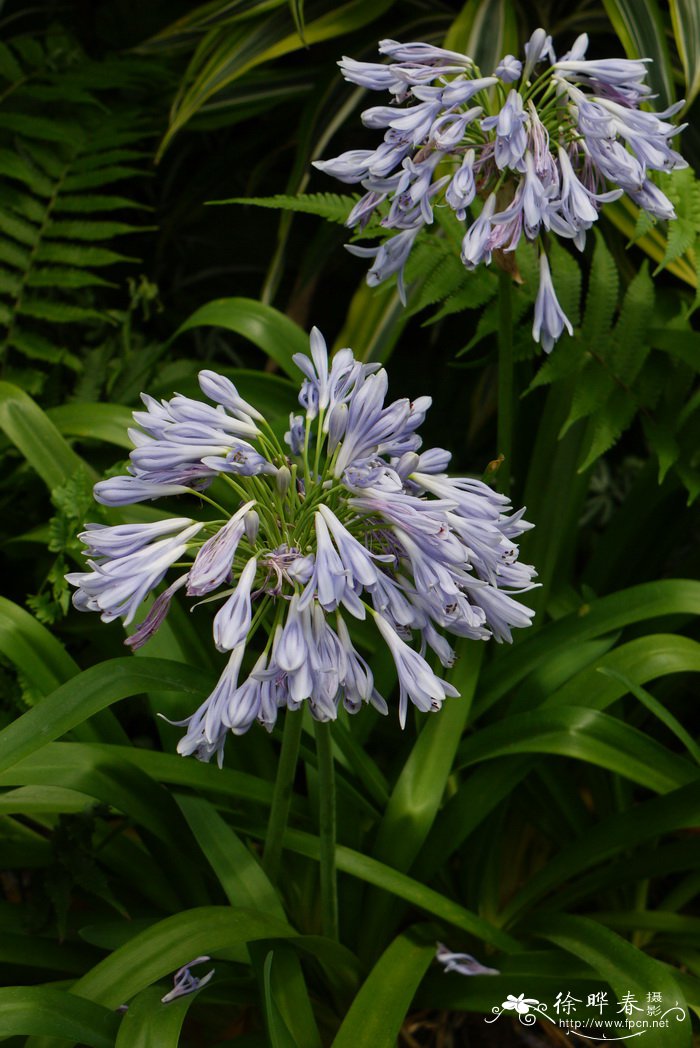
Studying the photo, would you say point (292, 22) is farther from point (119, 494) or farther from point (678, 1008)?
point (678, 1008)

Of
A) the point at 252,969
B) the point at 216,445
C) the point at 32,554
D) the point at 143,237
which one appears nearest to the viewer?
the point at 216,445

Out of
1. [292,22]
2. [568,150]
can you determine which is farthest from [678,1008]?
[292,22]

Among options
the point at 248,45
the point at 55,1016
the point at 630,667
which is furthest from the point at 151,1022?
the point at 248,45

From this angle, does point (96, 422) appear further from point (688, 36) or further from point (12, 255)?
point (688, 36)

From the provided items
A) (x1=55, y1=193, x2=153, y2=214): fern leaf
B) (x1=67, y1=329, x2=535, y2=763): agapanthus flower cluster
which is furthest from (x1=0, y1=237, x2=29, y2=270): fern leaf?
(x1=67, y1=329, x2=535, y2=763): agapanthus flower cluster

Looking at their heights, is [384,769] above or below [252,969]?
below

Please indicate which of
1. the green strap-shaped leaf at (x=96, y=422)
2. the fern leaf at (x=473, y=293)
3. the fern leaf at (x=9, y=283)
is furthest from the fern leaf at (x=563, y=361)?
the fern leaf at (x=9, y=283)
